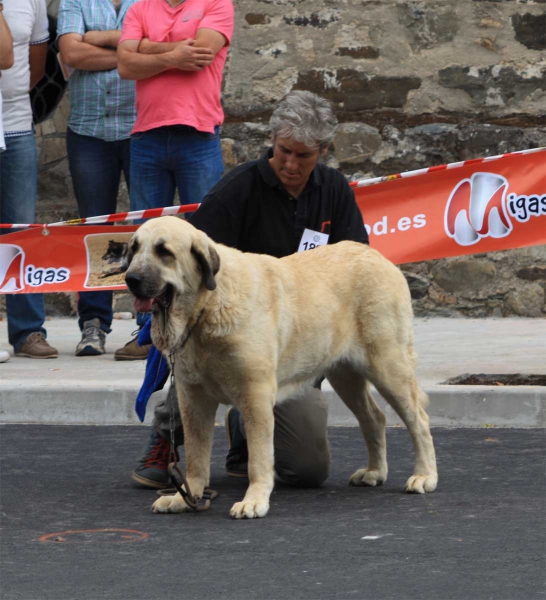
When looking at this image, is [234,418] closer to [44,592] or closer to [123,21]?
[44,592]

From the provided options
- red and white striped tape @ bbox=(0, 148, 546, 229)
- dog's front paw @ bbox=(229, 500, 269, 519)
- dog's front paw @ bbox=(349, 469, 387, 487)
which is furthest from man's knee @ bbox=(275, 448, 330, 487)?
red and white striped tape @ bbox=(0, 148, 546, 229)

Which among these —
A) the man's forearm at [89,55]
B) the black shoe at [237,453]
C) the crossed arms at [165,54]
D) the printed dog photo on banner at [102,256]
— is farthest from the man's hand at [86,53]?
the black shoe at [237,453]

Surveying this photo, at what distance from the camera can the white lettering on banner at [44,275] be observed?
27.6ft

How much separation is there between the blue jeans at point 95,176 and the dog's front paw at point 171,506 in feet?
12.2

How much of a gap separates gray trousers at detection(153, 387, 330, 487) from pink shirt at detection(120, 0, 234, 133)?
111 inches

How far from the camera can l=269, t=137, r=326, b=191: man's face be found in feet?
17.9

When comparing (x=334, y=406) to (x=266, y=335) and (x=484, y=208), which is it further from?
(x=266, y=335)

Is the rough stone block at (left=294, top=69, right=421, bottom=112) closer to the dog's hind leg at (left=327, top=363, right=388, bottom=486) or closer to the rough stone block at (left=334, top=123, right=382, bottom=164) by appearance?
the rough stone block at (left=334, top=123, right=382, bottom=164)

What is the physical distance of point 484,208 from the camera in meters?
8.22

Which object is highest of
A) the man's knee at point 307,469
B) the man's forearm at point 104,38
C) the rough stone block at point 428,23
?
the rough stone block at point 428,23

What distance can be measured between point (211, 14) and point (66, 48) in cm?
110

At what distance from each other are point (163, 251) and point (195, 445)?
0.94m

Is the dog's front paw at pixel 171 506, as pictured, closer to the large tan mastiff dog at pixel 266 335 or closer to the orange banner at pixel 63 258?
the large tan mastiff dog at pixel 266 335

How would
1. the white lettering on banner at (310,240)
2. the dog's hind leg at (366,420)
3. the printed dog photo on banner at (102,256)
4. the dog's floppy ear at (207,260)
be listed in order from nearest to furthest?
the dog's floppy ear at (207,260) → the dog's hind leg at (366,420) → the white lettering on banner at (310,240) → the printed dog photo on banner at (102,256)
